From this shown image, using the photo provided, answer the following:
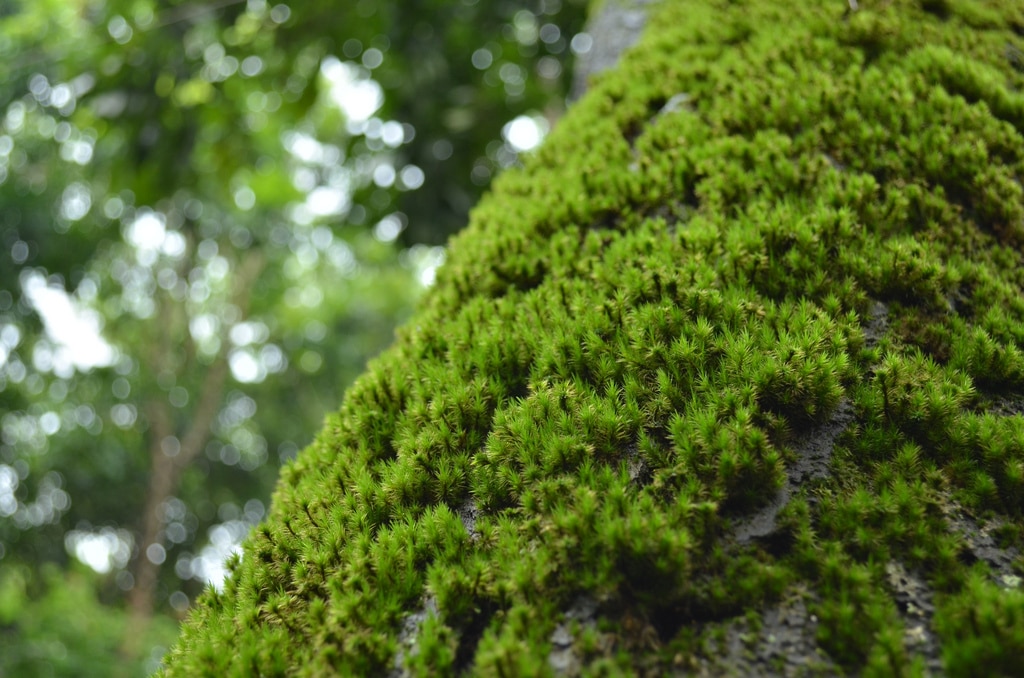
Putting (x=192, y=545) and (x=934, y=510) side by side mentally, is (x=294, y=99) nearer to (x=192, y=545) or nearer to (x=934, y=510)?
(x=934, y=510)

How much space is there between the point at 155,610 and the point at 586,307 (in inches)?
797

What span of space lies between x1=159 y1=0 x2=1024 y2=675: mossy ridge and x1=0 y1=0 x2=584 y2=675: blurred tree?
0.79m

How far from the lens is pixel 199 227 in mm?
13922

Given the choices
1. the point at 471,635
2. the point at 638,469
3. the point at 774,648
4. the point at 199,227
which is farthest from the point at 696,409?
the point at 199,227

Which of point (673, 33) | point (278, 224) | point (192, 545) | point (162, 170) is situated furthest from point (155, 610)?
point (673, 33)

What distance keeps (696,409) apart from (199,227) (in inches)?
574

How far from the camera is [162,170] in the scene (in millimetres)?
4406

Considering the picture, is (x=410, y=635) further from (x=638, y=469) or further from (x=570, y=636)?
(x=638, y=469)

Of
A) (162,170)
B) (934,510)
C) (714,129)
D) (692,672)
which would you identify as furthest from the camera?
(162,170)

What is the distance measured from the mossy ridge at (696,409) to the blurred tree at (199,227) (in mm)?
793

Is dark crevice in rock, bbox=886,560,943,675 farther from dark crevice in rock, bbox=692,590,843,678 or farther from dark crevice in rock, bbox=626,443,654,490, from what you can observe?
dark crevice in rock, bbox=626,443,654,490

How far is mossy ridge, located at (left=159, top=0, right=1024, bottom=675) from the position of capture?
0.98 metres

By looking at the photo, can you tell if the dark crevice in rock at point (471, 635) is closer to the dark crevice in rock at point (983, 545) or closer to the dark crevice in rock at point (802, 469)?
the dark crevice in rock at point (802, 469)

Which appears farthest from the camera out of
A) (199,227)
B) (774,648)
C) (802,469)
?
(199,227)
